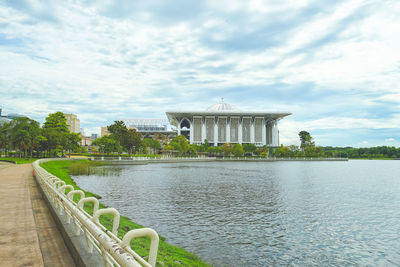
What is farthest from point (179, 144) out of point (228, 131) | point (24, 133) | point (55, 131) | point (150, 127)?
point (150, 127)

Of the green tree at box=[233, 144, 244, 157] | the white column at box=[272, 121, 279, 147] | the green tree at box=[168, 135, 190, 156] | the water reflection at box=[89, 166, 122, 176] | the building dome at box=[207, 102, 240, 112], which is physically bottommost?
the water reflection at box=[89, 166, 122, 176]

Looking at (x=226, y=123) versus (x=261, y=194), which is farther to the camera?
(x=226, y=123)

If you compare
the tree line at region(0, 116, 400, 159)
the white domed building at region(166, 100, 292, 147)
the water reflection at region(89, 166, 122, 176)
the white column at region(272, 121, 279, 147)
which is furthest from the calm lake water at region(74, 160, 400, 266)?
the white column at region(272, 121, 279, 147)

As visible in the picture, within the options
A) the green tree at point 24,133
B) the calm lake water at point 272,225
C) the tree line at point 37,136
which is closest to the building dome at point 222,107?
the tree line at point 37,136

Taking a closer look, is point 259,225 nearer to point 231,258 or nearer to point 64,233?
point 231,258

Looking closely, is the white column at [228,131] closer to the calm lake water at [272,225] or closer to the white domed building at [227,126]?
the white domed building at [227,126]

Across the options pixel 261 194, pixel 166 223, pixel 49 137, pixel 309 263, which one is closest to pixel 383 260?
pixel 309 263

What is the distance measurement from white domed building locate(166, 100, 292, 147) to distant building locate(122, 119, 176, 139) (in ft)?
66.8

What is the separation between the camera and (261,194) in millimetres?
24281

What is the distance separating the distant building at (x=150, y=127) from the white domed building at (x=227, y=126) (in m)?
20.4

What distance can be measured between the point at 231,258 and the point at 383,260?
549 centimetres

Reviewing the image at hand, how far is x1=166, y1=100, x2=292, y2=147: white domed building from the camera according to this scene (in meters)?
152

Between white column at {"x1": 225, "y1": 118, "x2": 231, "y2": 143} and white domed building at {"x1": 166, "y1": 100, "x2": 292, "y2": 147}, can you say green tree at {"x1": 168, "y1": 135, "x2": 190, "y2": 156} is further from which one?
white column at {"x1": 225, "y1": 118, "x2": 231, "y2": 143}

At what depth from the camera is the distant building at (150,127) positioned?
177m
